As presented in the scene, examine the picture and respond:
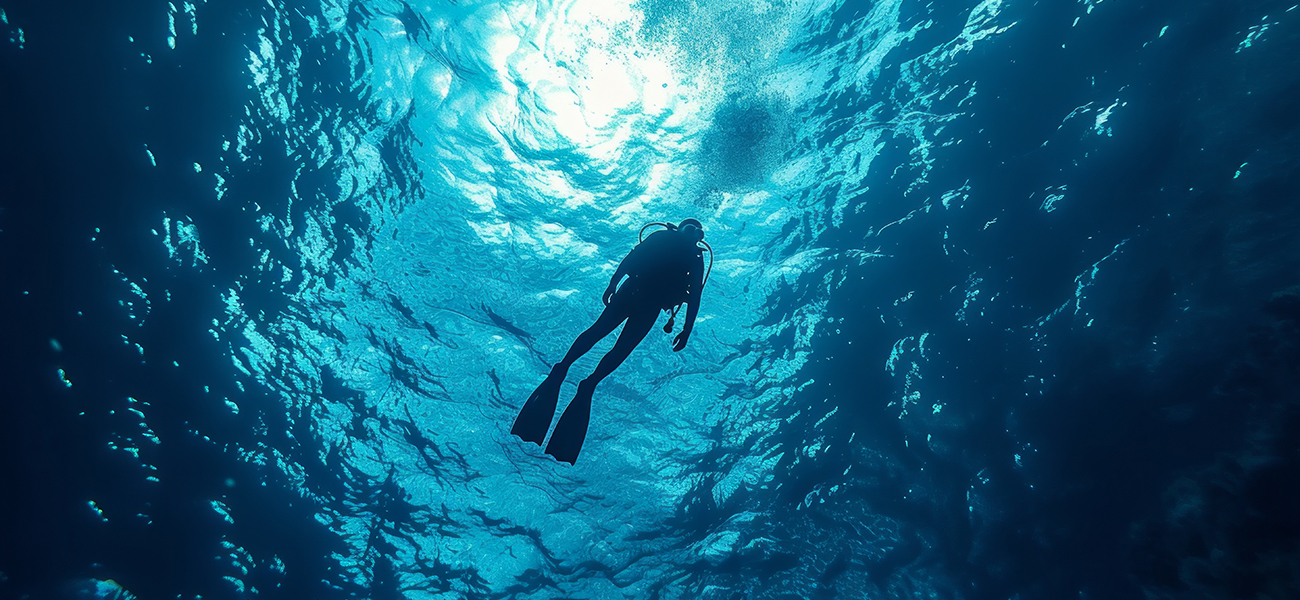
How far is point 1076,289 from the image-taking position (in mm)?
7484

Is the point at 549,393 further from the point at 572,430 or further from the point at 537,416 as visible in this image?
the point at 572,430

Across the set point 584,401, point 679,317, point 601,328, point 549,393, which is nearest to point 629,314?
point 601,328

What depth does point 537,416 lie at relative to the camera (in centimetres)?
570

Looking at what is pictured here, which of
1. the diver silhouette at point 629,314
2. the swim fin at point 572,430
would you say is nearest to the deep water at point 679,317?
the diver silhouette at point 629,314

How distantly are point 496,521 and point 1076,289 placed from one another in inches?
534

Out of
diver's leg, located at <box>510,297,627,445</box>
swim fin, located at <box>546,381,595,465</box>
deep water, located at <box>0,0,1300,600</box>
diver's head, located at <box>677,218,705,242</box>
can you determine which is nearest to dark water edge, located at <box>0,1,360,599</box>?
deep water, located at <box>0,0,1300,600</box>

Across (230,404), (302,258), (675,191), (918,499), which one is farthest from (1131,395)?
(230,404)

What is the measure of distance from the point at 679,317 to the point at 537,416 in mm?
6300

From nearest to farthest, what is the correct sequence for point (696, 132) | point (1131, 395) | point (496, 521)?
point (1131, 395)
point (696, 132)
point (496, 521)

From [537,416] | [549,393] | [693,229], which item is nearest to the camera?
[537,416]

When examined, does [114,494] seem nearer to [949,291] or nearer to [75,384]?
[75,384]

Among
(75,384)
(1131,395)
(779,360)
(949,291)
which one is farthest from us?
(779,360)

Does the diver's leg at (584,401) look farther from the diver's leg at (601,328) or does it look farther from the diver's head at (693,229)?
the diver's head at (693,229)

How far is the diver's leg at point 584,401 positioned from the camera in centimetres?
571
